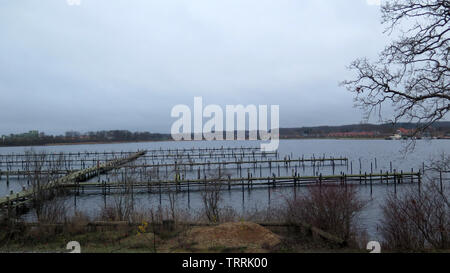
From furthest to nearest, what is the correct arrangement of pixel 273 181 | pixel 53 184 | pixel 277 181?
pixel 277 181 → pixel 273 181 → pixel 53 184

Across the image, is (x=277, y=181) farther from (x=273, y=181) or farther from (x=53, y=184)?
(x=53, y=184)

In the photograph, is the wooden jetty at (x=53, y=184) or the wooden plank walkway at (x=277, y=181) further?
the wooden plank walkway at (x=277, y=181)

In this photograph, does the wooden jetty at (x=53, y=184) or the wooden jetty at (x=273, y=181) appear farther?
the wooden jetty at (x=273, y=181)

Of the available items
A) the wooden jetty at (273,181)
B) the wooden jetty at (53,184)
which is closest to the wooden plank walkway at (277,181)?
the wooden jetty at (273,181)

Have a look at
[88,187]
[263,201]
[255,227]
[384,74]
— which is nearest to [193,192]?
[263,201]

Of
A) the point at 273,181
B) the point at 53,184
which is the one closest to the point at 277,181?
the point at 273,181

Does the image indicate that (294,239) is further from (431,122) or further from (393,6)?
(393,6)

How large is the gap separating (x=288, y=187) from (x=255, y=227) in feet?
87.8

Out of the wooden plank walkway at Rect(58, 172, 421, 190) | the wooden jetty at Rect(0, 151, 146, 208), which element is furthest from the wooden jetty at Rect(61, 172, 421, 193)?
the wooden jetty at Rect(0, 151, 146, 208)

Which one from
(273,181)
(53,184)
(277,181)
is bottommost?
(277,181)

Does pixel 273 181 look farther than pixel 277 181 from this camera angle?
No

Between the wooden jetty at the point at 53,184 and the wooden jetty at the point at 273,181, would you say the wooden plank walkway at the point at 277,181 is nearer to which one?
the wooden jetty at the point at 273,181

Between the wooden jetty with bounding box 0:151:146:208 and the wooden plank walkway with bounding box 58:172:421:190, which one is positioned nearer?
the wooden jetty with bounding box 0:151:146:208

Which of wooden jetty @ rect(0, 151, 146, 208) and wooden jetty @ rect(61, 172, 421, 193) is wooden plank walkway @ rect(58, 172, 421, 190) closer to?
wooden jetty @ rect(61, 172, 421, 193)
